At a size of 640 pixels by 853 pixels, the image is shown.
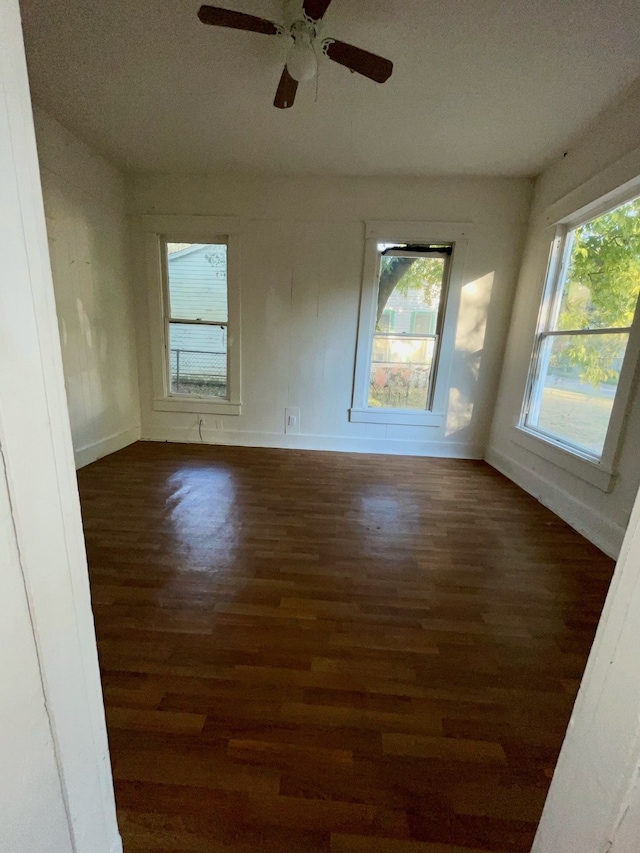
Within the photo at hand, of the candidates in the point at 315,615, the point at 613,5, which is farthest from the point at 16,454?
the point at 613,5

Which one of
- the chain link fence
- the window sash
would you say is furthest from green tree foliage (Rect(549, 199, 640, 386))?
the chain link fence

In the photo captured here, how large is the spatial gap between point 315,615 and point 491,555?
1178mm

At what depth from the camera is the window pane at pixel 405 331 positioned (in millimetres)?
3545

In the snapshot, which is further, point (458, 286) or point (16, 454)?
point (458, 286)

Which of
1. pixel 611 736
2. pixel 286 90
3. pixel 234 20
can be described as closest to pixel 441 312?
pixel 286 90

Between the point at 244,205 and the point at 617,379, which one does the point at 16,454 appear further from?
the point at 244,205

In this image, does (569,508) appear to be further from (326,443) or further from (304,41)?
(304,41)

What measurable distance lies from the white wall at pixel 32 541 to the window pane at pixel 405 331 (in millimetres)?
3408

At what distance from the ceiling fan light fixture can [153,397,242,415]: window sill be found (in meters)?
2.75

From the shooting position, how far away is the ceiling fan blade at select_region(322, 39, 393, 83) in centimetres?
171

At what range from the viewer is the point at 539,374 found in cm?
307

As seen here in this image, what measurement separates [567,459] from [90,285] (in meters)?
4.23

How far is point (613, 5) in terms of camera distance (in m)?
1.60

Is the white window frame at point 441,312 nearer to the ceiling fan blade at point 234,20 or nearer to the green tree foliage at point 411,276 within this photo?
the green tree foliage at point 411,276
